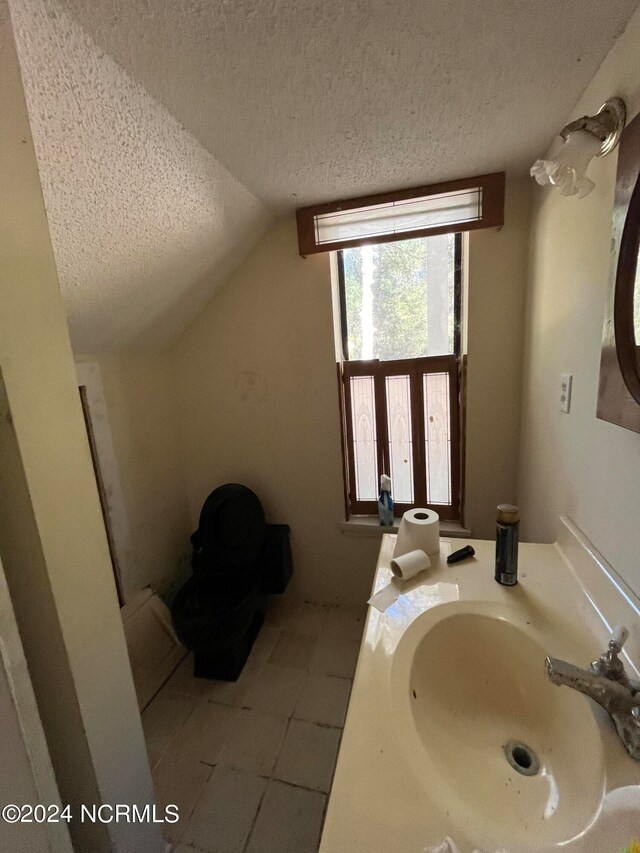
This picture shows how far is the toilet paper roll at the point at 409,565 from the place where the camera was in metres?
0.97

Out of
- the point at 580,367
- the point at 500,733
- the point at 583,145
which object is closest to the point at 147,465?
the point at 500,733

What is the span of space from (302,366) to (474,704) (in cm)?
136

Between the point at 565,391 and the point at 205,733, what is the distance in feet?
5.79

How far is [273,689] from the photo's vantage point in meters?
1.50

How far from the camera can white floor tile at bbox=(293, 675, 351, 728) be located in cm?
138

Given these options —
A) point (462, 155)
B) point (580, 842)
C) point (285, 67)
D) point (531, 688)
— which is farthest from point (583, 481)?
point (285, 67)

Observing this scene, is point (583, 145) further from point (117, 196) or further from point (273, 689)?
point (273, 689)

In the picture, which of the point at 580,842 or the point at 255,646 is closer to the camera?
the point at 580,842

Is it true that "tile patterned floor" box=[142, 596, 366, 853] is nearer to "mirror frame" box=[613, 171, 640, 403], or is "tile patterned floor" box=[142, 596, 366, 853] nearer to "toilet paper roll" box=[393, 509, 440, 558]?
"toilet paper roll" box=[393, 509, 440, 558]

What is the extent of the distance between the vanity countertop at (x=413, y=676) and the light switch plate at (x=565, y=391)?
1.38 ft

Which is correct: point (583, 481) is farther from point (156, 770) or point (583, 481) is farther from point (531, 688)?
point (156, 770)

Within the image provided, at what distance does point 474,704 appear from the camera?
75 centimetres

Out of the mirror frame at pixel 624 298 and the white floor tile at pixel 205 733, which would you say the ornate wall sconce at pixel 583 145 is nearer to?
the mirror frame at pixel 624 298

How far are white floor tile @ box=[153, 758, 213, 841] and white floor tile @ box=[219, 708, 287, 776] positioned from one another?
0.08m
